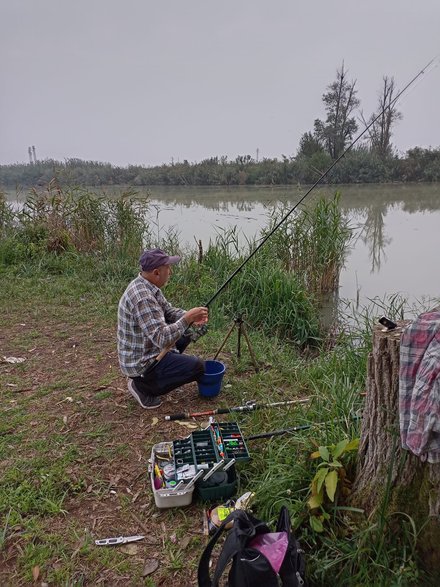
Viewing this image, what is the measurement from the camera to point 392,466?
1390 millimetres

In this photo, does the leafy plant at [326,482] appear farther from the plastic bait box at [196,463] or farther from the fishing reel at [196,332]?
the fishing reel at [196,332]

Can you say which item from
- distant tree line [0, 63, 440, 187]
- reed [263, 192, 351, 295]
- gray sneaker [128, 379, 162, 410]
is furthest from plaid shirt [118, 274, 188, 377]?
distant tree line [0, 63, 440, 187]

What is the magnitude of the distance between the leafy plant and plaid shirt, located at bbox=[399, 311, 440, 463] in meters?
0.35

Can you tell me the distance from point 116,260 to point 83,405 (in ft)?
12.2

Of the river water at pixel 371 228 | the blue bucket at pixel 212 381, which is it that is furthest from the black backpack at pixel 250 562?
the river water at pixel 371 228

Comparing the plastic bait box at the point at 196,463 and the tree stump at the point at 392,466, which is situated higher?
the tree stump at the point at 392,466

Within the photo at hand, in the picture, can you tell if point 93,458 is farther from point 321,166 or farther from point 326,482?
point 321,166

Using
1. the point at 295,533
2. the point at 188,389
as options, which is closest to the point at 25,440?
the point at 188,389

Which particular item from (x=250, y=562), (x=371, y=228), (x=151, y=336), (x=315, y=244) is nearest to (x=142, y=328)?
(x=151, y=336)

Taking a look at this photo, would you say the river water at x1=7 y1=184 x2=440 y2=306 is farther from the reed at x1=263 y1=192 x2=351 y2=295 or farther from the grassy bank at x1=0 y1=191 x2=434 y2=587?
the grassy bank at x1=0 y1=191 x2=434 y2=587

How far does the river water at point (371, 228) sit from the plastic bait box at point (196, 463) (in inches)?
145

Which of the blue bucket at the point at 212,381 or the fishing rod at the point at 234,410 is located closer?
the fishing rod at the point at 234,410

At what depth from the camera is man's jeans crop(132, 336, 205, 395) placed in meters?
2.73

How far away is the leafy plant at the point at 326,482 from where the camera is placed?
1.54 metres
